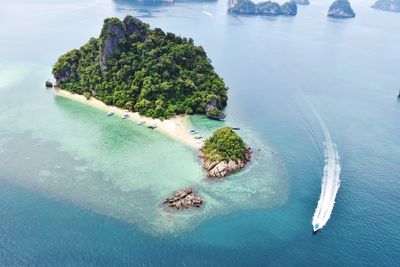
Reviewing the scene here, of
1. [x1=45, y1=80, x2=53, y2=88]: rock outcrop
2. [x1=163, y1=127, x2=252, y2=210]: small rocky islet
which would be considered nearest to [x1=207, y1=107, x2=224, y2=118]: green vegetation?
[x1=163, y1=127, x2=252, y2=210]: small rocky islet

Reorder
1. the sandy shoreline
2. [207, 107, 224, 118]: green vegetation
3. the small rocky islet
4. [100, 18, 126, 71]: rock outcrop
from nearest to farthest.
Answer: the small rocky islet, the sandy shoreline, [207, 107, 224, 118]: green vegetation, [100, 18, 126, 71]: rock outcrop

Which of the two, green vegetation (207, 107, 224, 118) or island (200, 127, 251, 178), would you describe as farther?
green vegetation (207, 107, 224, 118)

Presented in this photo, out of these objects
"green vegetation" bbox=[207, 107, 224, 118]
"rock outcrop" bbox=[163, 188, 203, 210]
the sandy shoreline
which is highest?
"green vegetation" bbox=[207, 107, 224, 118]

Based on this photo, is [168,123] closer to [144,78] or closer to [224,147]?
[144,78]

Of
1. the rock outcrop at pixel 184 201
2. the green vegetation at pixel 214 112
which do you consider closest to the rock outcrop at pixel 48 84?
the green vegetation at pixel 214 112

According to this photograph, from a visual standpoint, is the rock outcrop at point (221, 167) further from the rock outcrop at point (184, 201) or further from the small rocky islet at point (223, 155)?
the rock outcrop at point (184, 201)

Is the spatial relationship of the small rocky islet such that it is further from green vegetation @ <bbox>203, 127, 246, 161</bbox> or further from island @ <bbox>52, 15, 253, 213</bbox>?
island @ <bbox>52, 15, 253, 213</bbox>
